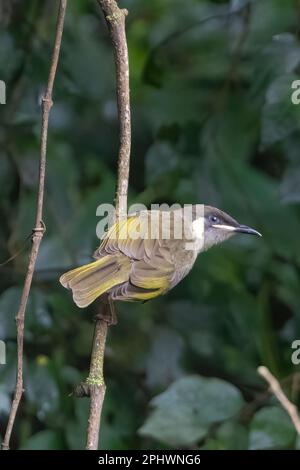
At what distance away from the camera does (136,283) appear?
121 inches

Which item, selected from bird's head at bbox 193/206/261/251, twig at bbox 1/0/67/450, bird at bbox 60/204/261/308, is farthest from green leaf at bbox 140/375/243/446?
twig at bbox 1/0/67/450

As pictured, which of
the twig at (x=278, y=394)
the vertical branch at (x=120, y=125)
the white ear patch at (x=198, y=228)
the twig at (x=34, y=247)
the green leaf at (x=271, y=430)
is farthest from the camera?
the white ear patch at (x=198, y=228)

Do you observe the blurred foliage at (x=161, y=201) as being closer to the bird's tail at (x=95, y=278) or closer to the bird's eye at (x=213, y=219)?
the bird's eye at (x=213, y=219)

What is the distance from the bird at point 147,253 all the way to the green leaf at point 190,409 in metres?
0.35

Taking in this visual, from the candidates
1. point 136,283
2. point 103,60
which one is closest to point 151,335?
point 136,283

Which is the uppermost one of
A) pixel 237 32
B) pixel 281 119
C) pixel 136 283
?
pixel 237 32

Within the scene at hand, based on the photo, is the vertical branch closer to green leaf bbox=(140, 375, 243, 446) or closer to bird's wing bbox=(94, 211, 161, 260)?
bird's wing bbox=(94, 211, 161, 260)

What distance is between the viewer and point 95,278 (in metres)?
3.02

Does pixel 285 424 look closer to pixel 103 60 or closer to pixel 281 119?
pixel 281 119

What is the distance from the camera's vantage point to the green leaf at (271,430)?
3082mm

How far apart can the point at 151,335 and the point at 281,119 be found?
1.23 meters

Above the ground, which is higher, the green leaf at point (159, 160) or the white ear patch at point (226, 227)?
the green leaf at point (159, 160)

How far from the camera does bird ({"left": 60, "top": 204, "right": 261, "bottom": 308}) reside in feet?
9.87

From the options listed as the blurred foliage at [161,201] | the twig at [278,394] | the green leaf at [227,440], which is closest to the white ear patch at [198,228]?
the blurred foliage at [161,201]
